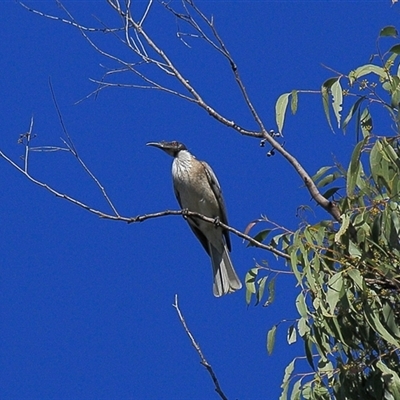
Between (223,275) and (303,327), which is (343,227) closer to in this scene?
(303,327)

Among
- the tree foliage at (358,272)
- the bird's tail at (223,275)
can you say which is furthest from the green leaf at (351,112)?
the bird's tail at (223,275)

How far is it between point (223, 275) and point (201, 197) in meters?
0.79

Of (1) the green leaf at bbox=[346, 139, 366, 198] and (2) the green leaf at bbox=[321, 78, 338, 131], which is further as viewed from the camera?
(2) the green leaf at bbox=[321, 78, 338, 131]

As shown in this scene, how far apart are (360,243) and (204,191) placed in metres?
4.39

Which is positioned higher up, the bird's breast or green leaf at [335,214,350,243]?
the bird's breast

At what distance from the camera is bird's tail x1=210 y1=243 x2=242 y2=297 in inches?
301

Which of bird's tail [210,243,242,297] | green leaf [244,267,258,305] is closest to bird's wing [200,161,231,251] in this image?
bird's tail [210,243,242,297]

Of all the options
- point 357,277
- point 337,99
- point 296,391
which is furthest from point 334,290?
point 337,99

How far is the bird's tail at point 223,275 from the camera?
301 inches

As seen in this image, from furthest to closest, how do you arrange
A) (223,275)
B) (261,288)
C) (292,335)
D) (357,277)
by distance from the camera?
1. (223,275)
2. (261,288)
3. (292,335)
4. (357,277)

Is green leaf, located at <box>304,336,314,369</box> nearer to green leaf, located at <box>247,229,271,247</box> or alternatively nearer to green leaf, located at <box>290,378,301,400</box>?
green leaf, located at <box>290,378,301,400</box>

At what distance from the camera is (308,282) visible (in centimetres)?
382

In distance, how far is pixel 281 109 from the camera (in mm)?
4145

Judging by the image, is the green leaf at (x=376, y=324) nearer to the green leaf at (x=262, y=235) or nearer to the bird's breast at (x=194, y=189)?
the green leaf at (x=262, y=235)
